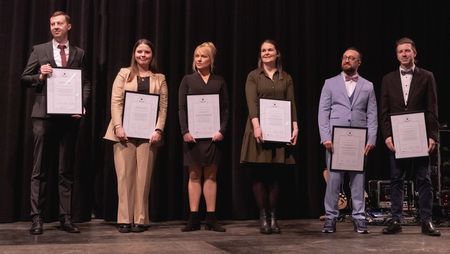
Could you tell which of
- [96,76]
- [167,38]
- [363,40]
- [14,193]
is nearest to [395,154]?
[363,40]

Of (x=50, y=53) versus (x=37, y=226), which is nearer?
(x=37, y=226)

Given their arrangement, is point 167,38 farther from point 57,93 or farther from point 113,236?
point 113,236

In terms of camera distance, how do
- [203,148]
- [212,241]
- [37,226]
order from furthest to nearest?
1. [203,148]
2. [37,226]
3. [212,241]

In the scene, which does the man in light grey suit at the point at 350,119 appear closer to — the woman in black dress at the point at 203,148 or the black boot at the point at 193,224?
the woman in black dress at the point at 203,148

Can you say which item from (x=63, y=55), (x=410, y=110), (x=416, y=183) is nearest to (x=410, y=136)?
(x=410, y=110)

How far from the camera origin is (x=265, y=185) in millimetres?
3961

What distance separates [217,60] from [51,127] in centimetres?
182

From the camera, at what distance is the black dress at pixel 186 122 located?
3902 mm

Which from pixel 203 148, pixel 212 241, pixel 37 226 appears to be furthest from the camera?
pixel 203 148

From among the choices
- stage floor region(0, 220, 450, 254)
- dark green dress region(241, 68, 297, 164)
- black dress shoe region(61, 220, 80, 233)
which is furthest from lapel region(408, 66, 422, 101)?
black dress shoe region(61, 220, 80, 233)

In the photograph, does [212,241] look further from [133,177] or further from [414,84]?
[414,84]

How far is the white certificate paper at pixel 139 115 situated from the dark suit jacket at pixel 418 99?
1.88 metres

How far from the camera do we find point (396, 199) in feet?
12.8

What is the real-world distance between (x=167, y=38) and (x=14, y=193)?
201 centimetres
